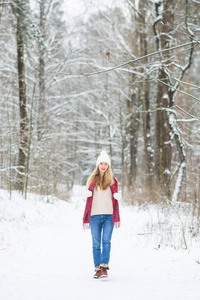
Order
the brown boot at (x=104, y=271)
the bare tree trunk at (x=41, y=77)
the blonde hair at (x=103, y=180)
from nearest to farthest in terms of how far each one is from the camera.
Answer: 1. the brown boot at (x=104, y=271)
2. the blonde hair at (x=103, y=180)
3. the bare tree trunk at (x=41, y=77)

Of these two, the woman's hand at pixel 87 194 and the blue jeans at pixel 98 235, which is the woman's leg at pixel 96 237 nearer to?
the blue jeans at pixel 98 235

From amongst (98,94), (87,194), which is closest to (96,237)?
(87,194)

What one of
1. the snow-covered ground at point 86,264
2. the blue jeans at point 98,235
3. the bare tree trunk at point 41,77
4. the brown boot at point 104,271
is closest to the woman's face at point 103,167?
the blue jeans at point 98,235

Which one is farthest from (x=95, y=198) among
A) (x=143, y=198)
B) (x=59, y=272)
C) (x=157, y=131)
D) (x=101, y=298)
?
(x=157, y=131)

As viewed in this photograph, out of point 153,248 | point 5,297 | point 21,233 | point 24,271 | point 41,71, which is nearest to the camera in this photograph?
point 5,297

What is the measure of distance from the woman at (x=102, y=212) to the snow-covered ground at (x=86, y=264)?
1.24 ft

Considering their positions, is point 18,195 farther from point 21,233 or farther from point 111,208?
point 111,208

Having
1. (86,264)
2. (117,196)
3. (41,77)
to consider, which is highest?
(41,77)

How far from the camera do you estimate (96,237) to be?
461 centimetres

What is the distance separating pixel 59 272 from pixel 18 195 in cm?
699

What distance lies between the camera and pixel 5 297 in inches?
133

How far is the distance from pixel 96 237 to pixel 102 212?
1.19 ft

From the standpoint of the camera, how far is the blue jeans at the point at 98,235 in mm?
4570

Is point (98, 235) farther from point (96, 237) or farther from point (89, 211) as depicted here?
point (89, 211)
